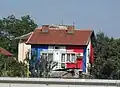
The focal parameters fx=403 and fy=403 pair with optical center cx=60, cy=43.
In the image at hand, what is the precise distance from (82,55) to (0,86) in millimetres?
36995

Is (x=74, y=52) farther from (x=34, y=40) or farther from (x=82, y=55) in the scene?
(x=34, y=40)

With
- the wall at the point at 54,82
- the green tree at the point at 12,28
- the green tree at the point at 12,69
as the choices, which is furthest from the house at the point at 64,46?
the wall at the point at 54,82

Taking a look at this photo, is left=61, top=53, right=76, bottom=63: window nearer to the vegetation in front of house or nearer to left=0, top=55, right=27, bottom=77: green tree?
the vegetation in front of house

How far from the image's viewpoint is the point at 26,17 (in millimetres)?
84188

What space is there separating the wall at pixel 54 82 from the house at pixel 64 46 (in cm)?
3440

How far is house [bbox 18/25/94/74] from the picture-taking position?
48000 mm

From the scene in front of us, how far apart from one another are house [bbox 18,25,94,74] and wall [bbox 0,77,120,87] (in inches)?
1354

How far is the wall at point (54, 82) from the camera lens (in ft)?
41.0

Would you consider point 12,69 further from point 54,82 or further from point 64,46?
point 64,46

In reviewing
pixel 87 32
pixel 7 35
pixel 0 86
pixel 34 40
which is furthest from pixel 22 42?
pixel 0 86

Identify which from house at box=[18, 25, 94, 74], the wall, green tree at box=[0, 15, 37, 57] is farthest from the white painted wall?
the wall

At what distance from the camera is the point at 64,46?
4831 cm

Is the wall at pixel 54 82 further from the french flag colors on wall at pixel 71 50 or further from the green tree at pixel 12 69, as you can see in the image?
the french flag colors on wall at pixel 71 50

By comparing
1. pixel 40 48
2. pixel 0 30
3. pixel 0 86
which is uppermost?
pixel 0 30
